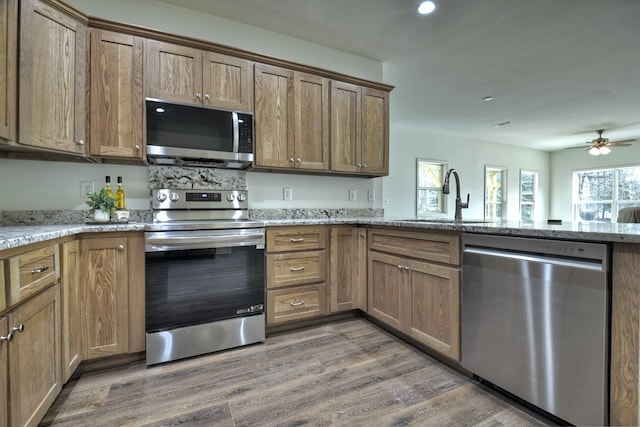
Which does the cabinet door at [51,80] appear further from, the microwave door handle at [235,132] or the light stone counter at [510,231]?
the microwave door handle at [235,132]

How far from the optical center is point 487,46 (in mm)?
2760

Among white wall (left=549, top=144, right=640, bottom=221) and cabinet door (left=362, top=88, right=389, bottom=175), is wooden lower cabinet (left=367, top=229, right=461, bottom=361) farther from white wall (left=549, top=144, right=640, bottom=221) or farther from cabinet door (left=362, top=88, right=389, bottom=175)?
white wall (left=549, top=144, right=640, bottom=221)

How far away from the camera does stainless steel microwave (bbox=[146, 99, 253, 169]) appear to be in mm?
2082

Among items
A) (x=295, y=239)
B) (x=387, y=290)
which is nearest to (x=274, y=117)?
(x=295, y=239)

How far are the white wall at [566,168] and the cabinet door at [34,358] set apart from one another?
941 cm

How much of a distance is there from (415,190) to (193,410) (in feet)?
17.3

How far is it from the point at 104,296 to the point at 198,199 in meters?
0.92

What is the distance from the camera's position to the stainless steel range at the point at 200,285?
1.86m

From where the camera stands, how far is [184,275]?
6.30ft

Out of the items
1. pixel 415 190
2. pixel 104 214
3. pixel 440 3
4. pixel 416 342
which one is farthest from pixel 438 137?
pixel 104 214

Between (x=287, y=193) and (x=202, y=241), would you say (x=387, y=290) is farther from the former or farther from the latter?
(x=202, y=241)

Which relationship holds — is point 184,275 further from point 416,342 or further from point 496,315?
point 496,315

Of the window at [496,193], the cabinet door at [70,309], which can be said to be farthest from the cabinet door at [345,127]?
the window at [496,193]

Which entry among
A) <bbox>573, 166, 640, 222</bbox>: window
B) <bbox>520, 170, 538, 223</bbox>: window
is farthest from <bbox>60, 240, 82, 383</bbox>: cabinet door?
<bbox>573, 166, 640, 222</bbox>: window
